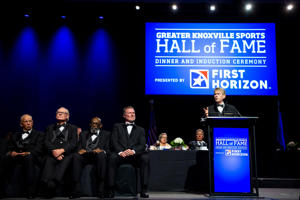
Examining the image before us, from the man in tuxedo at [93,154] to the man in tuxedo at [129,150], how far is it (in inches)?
5.5

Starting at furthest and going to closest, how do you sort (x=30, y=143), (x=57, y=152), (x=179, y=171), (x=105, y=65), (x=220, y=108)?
1. (x=105, y=65)
2. (x=179, y=171)
3. (x=30, y=143)
4. (x=220, y=108)
5. (x=57, y=152)

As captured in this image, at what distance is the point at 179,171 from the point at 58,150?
177 centimetres

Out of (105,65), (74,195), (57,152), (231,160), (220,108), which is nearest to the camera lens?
(231,160)

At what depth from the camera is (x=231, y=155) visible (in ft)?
11.9

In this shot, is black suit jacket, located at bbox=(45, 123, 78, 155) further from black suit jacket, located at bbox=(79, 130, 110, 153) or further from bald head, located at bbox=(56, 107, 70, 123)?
black suit jacket, located at bbox=(79, 130, 110, 153)

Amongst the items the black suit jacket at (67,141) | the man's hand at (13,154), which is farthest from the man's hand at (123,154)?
the man's hand at (13,154)

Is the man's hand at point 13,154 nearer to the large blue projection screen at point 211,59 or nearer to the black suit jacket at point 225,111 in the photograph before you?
the black suit jacket at point 225,111

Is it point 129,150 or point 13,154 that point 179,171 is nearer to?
point 129,150

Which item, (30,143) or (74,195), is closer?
(74,195)

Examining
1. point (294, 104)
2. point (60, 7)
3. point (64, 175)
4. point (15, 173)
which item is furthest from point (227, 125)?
point (60, 7)

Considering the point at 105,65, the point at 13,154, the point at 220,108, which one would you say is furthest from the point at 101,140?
the point at 105,65

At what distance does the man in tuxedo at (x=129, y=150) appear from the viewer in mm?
3850

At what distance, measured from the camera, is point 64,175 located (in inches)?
156

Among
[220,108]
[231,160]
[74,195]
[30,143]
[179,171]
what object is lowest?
[74,195]
